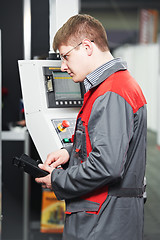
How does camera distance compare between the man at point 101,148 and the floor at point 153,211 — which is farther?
the floor at point 153,211

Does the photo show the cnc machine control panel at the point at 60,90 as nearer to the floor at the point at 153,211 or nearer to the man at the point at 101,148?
the man at the point at 101,148

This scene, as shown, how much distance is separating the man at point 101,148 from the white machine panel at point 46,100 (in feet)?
1.17

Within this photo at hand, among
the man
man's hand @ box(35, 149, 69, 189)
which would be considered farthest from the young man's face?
man's hand @ box(35, 149, 69, 189)

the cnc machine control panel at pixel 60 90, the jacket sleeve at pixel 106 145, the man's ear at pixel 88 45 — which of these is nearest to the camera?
the jacket sleeve at pixel 106 145

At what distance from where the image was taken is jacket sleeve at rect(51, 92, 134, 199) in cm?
109

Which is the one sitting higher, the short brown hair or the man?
the short brown hair

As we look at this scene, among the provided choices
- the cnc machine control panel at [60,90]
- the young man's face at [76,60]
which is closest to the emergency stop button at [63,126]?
the cnc machine control panel at [60,90]

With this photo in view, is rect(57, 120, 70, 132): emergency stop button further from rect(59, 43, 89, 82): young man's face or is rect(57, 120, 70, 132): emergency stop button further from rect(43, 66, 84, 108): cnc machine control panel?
rect(59, 43, 89, 82): young man's face

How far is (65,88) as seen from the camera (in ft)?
5.86

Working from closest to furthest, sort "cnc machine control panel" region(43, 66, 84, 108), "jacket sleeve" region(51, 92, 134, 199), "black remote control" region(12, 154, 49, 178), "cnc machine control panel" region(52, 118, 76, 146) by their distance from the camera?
"jacket sleeve" region(51, 92, 134, 199) → "black remote control" region(12, 154, 49, 178) → "cnc machine control panel" region(52, 118, 76, 146) → "cnc machine control panel" region(43, 66, 84, 108)

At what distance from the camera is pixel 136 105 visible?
45.8 inches

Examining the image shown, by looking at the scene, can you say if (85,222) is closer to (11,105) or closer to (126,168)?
(126,168)

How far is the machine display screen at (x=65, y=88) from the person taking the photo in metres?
1.76

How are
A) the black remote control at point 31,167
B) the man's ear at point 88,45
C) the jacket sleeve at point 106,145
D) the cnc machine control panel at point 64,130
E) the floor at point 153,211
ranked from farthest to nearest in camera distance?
the floor at point 153,211, the cnc machine control panel at point 64,130, the black remote control at point 31,167, the man's ear at point 88,45, the jacket sleeve at point 106,145
